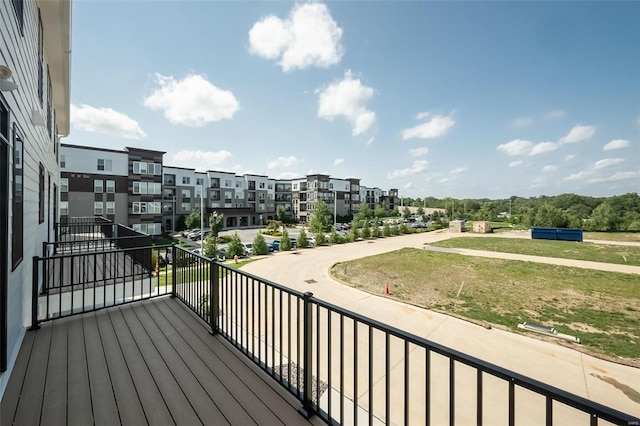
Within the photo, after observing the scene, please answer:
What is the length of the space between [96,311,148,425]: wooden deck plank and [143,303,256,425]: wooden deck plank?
0.51 m

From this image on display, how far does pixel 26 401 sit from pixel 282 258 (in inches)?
650

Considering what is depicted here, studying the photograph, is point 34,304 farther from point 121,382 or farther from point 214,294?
point 214,294

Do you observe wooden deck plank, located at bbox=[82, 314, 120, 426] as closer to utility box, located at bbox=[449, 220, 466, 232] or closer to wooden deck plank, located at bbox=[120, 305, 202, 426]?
wooden deck plank, located at bbox=[120, 305, 202, 426]

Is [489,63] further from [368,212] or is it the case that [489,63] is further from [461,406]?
[368,212]

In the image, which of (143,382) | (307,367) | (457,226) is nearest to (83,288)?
(143,382)

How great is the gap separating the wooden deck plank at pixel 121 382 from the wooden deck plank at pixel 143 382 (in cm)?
3

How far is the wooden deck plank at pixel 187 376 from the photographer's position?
2.20 metres

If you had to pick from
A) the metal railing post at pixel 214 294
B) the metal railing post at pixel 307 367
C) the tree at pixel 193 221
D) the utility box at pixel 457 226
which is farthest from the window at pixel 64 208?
the utility box at pixel 457 226

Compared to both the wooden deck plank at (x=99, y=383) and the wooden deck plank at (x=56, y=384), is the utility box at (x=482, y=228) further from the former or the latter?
the wooden deck plank at (x=56, y=384)

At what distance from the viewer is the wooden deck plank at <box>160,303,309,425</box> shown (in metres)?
2.23

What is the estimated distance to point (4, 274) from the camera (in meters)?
2.55

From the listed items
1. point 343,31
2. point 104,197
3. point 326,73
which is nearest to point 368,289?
point 343,31

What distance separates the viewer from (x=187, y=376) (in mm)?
2689

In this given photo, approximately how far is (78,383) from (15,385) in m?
→ 0.52
